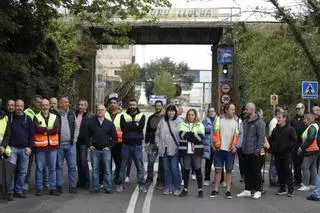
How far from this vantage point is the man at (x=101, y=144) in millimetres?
12023

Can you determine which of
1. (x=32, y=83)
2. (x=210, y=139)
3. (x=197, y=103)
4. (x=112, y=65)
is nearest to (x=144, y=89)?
(x=112, y=65)

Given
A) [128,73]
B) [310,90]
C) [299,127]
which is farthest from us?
[128,73]

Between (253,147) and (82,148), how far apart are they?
3.62m

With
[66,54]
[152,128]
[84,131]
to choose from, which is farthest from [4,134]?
[66,54]

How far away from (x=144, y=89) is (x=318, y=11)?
4811 inches

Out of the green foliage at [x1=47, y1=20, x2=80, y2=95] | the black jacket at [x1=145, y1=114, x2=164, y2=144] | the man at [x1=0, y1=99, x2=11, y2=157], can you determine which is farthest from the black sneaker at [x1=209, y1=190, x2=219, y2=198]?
the green foliage at [x1=47, y1=20, x2=80, y2=95]

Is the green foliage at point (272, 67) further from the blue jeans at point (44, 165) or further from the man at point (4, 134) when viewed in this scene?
the man at point (4, 134)

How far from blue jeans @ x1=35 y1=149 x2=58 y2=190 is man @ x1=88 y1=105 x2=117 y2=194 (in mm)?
792

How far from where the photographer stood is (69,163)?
12.1 m

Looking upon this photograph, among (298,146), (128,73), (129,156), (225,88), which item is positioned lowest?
(129,156)

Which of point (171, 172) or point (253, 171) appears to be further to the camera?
point (171, 172)

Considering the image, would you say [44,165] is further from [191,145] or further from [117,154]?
[191,145]

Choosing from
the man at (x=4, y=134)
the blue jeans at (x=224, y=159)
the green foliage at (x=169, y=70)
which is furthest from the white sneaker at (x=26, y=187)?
the green foliage at (x=169, y=70)

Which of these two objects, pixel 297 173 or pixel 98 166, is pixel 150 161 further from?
pixel 297 173
